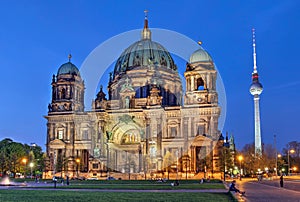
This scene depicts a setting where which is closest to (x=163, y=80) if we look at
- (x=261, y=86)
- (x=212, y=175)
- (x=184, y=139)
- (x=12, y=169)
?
(x=184, y=139)

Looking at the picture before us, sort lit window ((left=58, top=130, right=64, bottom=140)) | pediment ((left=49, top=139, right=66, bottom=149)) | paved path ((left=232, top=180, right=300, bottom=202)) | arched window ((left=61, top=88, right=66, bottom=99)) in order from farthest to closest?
arched window ((left=61, top=88, right=66, bottom=99)) → lit window ((left=58, top=130, right=64, bottom=140)) → pediment ((left=49, top=139, right=66, bottom=149)) → paved path ((left=232, top=180, right=300, bottom=202))

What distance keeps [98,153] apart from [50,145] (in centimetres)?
1155

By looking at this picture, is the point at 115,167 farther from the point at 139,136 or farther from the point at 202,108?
the point at 202,108

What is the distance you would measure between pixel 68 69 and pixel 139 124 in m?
21.7

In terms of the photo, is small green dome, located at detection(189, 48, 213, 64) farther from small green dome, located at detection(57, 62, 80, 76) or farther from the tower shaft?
the tower shaft

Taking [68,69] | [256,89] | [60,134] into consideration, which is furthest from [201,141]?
[256,89]

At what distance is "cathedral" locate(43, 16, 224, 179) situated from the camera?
250 feet

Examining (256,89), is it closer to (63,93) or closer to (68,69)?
(68,69)

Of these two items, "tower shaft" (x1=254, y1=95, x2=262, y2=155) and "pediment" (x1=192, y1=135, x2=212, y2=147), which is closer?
"pediment" (x1=192, y1=135, x2=212, y2=147)

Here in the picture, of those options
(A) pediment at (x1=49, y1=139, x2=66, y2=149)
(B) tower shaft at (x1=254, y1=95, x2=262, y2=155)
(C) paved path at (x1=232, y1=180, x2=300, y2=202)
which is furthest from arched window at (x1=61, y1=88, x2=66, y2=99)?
(B) tower shaft at (x1=254, y1=95, x2=262, y2=155)

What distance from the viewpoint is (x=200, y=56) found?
83.1 metres

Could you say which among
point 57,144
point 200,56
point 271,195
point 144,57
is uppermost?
point 144,57

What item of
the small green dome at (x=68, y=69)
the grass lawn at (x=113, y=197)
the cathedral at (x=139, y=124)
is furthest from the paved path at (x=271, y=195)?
the small green dome at (x=68, y=69)

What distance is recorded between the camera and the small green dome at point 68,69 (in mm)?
90312
